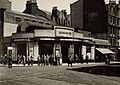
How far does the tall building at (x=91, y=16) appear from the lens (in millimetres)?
52031

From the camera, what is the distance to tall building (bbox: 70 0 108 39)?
2048 inches

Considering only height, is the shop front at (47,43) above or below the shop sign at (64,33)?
below

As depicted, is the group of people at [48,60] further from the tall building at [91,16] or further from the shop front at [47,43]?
the tall building at [91,16]

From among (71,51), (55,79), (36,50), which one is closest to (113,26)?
(71,51)

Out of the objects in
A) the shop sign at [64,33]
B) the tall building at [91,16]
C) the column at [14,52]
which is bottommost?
the column at [14,52]

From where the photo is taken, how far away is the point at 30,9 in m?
56.2

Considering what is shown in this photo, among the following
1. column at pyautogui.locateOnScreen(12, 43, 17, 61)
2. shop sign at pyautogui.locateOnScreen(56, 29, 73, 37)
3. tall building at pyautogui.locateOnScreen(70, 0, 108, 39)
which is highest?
tall building at pyautogui.locateOnScreen(70, 0, 108, 39)

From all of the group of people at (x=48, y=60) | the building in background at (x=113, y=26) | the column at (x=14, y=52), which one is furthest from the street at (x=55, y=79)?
the building in background at (x=113, y=26)

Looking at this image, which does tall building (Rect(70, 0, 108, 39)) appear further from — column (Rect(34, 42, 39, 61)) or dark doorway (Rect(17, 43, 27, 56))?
dark doorway (Rect(17, 43, 27, 56))

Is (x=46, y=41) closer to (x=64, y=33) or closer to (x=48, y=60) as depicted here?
(x=64, y=33)

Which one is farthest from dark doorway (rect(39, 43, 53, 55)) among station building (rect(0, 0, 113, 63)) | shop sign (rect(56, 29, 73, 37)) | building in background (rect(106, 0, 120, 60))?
building in background (rect(106, 0, 120, 60))

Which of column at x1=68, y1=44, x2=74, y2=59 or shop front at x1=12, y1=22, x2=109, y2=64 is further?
column at x1=68, y1=44, x2=74, y2=59

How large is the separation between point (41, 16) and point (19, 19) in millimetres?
10398

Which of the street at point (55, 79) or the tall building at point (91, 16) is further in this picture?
the tall building at point (91, 16)
